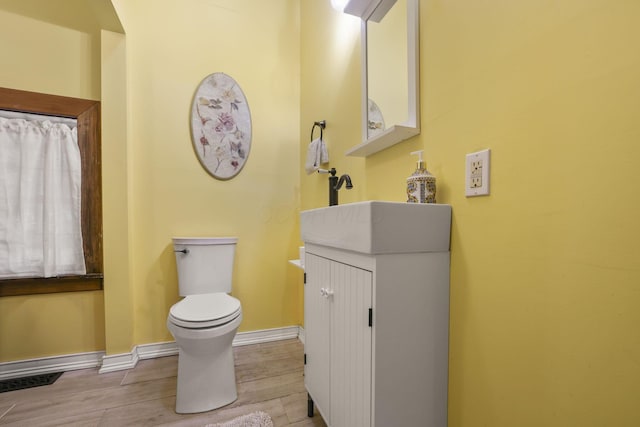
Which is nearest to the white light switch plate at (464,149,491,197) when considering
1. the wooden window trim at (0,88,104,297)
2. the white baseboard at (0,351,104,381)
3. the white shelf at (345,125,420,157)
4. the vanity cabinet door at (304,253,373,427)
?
the white shelf at (345,125,420,157)

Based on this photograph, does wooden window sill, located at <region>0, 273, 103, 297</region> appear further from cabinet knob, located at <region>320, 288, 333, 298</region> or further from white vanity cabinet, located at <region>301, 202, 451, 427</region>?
white vanity cabinet, located at <region>301, 202, 451, 427</region>

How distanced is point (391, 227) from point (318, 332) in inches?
25.5

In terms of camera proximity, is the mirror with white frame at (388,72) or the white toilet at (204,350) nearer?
the mirror with white frame at (388,72)

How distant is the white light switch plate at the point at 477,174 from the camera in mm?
766

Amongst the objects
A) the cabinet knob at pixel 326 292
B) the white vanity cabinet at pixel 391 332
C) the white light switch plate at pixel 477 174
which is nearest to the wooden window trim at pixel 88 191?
the cabinet knob at pixel 326 292

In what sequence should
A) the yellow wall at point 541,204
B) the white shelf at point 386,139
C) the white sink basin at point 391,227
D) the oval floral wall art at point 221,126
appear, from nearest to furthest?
1. the yellow wall at point 541,204
2. the white sink basin at point 391,227
3. the white shelf at point 386,139
4. the oval floral wall art at point 221,126

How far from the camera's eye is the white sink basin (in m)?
0.75

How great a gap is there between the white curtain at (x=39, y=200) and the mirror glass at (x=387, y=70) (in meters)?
1.87

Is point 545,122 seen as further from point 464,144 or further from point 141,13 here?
point 141,13

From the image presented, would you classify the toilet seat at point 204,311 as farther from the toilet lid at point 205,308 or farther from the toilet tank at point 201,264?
the toilet tank at point 201,264

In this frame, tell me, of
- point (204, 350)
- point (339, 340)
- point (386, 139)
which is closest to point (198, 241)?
point (204, 350)

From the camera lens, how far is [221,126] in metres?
2.04

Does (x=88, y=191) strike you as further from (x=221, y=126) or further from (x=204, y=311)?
(x=204, y=311)

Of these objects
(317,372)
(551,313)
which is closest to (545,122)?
(551,313)
